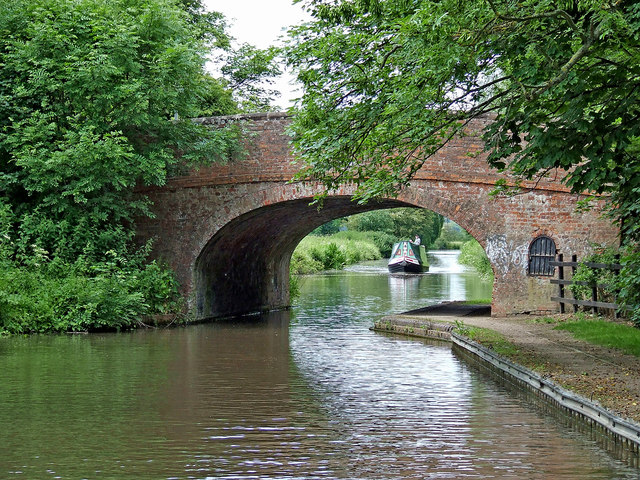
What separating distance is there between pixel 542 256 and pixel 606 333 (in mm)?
3822

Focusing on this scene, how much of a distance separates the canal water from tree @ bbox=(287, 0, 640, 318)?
2.51m

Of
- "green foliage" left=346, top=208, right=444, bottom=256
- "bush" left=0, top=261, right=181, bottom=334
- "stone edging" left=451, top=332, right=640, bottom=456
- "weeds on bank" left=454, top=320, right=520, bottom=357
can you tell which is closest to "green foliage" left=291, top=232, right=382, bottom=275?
"green foliage" left=346, top=208, right=444, bottom=256

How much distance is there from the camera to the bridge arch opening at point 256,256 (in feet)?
59.9

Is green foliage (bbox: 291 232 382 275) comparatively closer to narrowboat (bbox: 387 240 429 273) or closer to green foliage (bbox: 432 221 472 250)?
narrowboat (bbox: 387 240 429 273)

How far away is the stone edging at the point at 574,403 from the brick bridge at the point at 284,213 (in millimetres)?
4827

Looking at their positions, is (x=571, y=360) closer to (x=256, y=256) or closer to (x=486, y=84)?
(x=486, y=84)

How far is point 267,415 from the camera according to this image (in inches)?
333

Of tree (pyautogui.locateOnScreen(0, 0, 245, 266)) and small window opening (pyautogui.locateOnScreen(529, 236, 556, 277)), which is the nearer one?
tree (pyautogui.locateOnScreen(0, 0, 245, 266))

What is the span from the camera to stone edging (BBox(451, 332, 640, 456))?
6.86 m

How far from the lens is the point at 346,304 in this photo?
22.9m

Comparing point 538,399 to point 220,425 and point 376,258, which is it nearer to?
point 220,425

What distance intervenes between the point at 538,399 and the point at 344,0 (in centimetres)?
519

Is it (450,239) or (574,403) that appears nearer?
(574,403)

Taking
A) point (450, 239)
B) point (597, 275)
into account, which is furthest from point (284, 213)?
point (450, 239)
